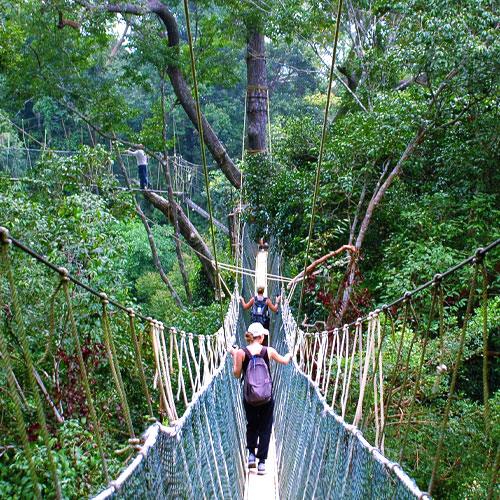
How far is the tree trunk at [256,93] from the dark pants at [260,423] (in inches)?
230

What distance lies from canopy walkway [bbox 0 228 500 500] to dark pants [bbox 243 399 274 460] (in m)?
0.09

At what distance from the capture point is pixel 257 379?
7.31 ft

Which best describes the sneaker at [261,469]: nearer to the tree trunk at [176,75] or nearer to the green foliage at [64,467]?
the green foliage at [64,467]

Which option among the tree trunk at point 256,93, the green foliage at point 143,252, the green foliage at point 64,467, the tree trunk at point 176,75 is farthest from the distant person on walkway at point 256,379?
the green foliage at point 143,252

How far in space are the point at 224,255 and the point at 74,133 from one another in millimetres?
7343

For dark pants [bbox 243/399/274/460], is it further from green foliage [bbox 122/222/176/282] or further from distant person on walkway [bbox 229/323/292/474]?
green foliage [bbox 122/222/176/282]

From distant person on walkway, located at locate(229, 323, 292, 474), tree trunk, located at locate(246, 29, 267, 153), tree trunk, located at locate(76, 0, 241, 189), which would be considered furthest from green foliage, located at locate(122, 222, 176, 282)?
distant person on walkway, located at locate(229, 323, 292, 474)

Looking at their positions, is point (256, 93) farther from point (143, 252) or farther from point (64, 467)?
point (64, 467)

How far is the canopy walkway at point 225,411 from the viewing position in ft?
3.66

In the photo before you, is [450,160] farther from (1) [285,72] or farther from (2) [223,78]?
(1) [285,72]

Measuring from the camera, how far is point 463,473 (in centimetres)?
259

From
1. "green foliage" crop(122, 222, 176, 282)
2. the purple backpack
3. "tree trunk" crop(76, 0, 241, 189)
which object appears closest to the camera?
the purple backpack

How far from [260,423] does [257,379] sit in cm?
28

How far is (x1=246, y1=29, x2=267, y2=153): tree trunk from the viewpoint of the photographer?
795cm
